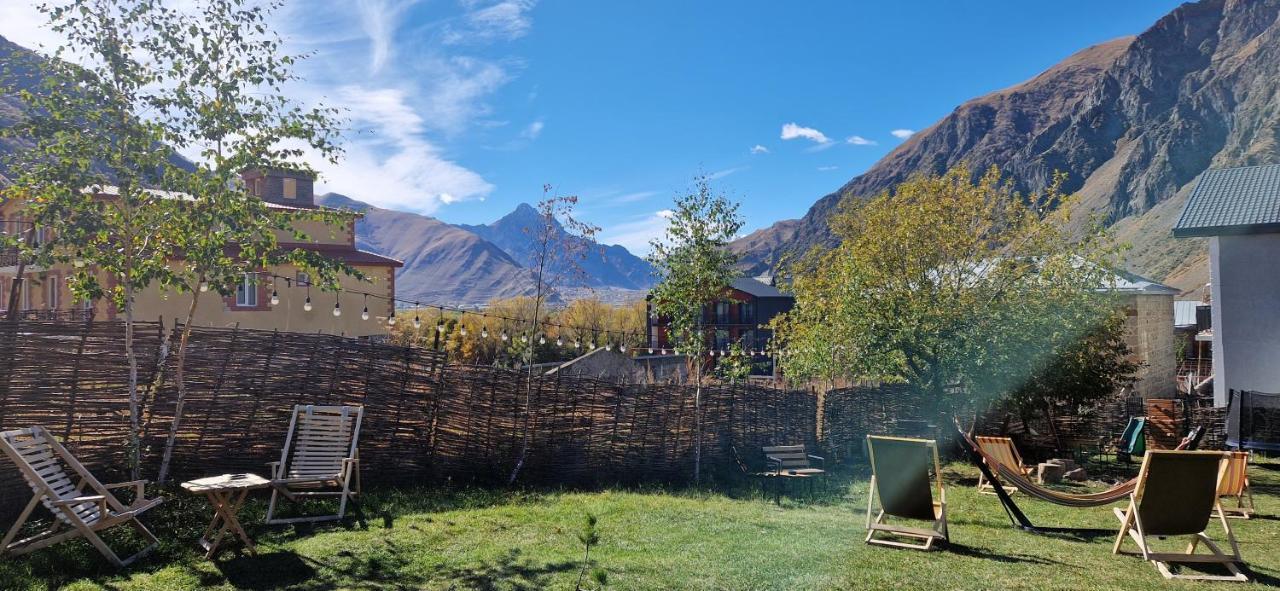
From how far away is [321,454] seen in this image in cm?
736

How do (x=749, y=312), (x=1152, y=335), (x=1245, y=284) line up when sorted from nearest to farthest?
(x=1245, y=284), (x=1152, y=335), (x=749, y=312)

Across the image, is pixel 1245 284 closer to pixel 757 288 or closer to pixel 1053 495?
pixel 1053 495

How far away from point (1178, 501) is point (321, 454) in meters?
7.19

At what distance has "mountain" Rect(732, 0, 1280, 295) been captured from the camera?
85188 mm

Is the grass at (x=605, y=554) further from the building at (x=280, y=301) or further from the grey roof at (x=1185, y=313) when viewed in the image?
the grey roof at (x=1185, y=313)

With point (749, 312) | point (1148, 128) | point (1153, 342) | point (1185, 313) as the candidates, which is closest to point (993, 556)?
point (1153, 342)

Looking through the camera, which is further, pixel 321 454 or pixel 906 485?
pixel 321 454

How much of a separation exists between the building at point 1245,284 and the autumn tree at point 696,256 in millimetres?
11623

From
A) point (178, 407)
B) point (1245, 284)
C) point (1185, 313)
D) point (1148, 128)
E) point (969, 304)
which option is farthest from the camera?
point (1148, 128)

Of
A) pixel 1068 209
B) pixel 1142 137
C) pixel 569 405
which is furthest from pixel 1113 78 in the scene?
pixel 569 405

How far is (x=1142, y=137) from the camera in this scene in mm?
117500

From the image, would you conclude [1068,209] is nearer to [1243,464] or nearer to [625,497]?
[1243,464]

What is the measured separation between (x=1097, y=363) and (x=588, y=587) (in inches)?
492

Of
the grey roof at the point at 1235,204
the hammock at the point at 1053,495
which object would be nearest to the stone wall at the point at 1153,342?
the grey roof at the point at 1235,204
